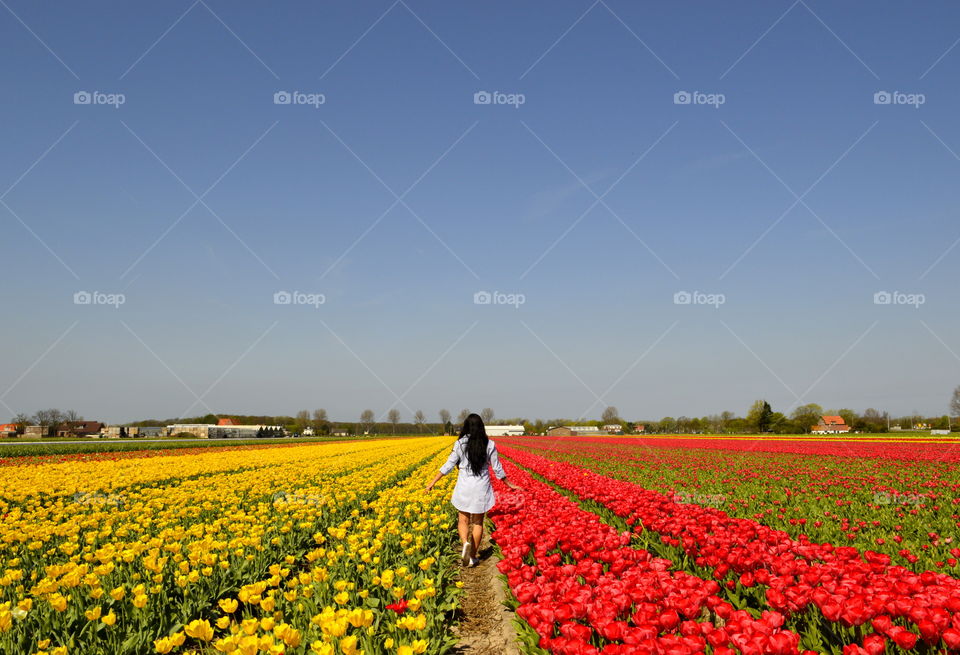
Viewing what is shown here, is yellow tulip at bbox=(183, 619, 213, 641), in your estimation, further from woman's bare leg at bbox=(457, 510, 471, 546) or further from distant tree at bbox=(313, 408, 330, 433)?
distant tree at bbox=(313, 408, 330, 433)

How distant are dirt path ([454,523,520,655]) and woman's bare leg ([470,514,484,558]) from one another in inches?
Answer: 9.9

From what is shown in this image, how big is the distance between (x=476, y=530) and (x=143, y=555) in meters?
3.97

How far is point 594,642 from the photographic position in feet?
12.6

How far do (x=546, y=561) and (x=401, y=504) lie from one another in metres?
5.66

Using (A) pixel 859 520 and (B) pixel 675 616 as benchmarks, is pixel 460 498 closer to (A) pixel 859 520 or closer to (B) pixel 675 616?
(B) pixel 675 616

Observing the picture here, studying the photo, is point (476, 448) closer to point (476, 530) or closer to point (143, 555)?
point (476, 530)

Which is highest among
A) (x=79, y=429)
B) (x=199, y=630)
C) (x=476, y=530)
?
(x=199, y=630)

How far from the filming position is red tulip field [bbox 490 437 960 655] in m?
3.04

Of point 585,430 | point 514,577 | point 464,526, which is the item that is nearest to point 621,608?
point 514,577

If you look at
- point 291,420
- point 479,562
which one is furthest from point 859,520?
point 291,420

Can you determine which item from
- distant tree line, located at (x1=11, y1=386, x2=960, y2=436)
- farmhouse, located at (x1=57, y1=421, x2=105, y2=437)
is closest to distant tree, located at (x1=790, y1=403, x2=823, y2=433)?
distant tree line, located at (x1=11, y1=386, x2=960, y2=436)

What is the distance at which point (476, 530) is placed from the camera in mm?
7684

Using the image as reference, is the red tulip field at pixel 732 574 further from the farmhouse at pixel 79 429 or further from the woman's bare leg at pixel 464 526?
the farmhouse at pixel 79 429

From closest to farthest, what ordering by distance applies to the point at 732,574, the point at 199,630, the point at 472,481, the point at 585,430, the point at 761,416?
1. the point at 199,630
2. the point at 732,574
3. the point at 472,481
4. the point at 761,416
5. the point at 585,430
